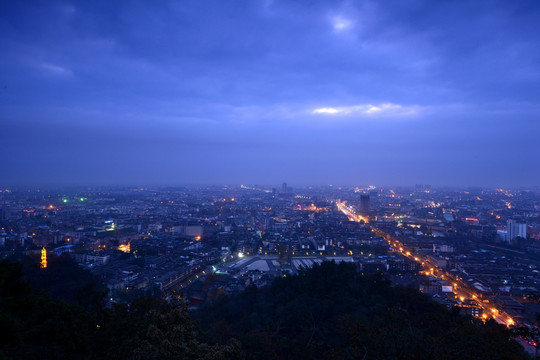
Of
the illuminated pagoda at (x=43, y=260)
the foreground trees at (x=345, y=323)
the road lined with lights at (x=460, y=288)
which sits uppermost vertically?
the foreground trees at (x=345, y=323)

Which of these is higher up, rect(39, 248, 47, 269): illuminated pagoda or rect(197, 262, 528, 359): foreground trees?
rect(197, 262, 528, 359): foreground trees

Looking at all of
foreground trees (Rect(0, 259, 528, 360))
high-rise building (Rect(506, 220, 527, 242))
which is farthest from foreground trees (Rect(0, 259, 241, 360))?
high-rise building (Rect(506, 220, 527, 242))

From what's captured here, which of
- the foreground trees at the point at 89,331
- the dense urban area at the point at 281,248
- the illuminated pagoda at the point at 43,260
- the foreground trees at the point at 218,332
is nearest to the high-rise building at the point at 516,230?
the dense urban area at the point at 281,248

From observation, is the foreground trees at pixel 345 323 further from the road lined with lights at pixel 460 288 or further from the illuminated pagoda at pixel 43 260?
the illuminated pagoda at pixel 43 260

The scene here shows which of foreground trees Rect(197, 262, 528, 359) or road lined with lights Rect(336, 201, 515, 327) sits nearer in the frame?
foreground trees Rect(197, 262, 528, 359)

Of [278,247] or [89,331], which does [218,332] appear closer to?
[89,331]

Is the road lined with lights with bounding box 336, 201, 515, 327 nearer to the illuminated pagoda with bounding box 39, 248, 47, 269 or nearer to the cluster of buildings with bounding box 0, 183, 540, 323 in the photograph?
the cluster of buildings with bounding box 0, 183, 540, 323

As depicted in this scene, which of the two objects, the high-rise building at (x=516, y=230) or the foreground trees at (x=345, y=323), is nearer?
the foreground trees at (x=345, y=323)

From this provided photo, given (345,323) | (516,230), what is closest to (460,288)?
(345,323)

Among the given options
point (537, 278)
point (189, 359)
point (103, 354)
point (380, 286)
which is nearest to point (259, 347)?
point (103, 354)
